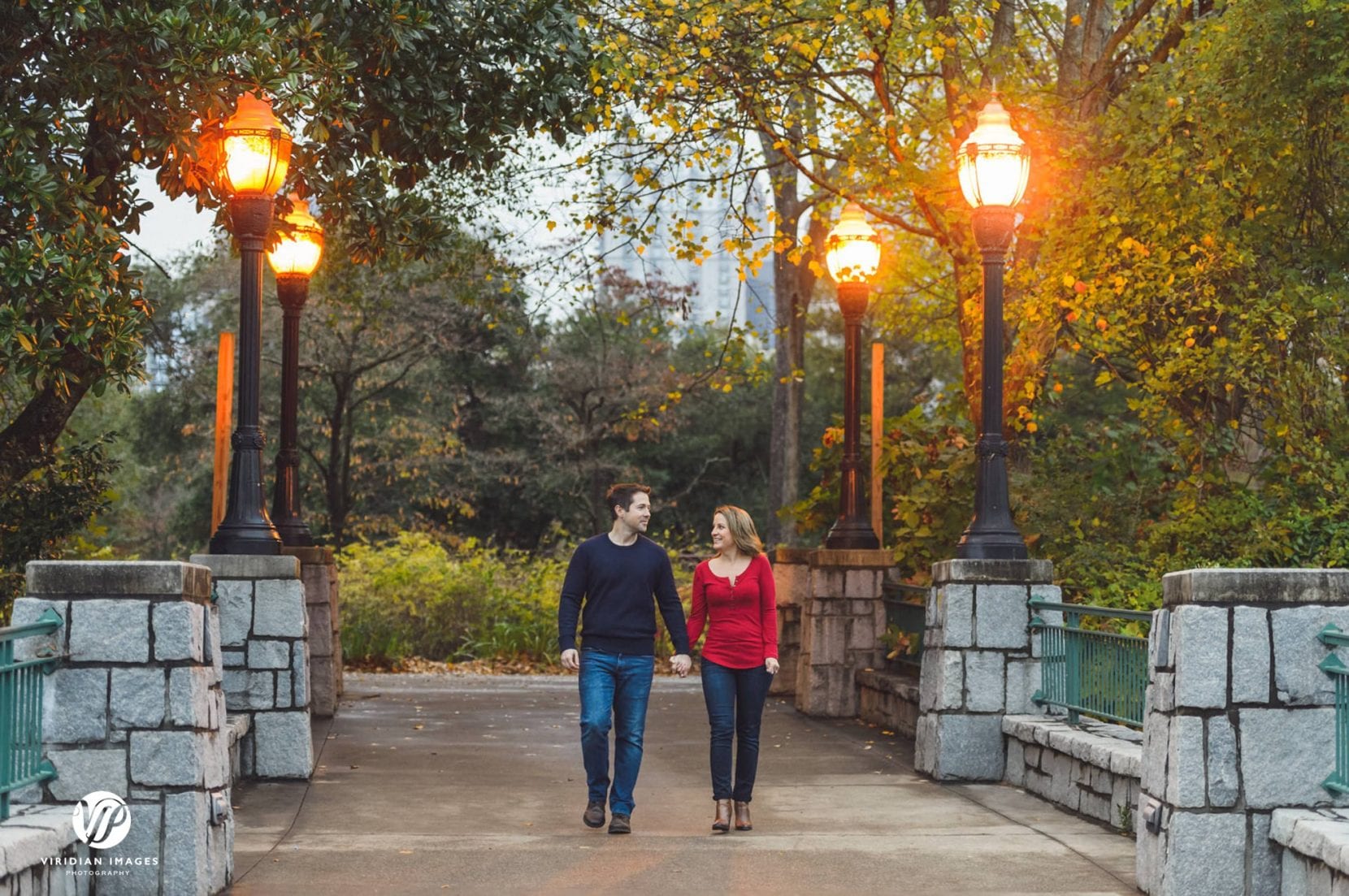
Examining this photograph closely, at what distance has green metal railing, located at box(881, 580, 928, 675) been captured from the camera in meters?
13.5

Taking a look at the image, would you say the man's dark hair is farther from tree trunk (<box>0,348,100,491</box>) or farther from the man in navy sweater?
tree trunk (<box>0,348,100,491</box>)

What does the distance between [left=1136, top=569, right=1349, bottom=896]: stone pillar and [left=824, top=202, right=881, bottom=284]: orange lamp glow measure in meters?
7.82

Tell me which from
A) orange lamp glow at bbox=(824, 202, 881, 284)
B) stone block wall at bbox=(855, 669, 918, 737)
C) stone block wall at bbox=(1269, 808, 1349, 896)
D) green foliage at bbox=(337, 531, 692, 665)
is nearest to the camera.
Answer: stone block wall at bbox=(1269, 808, 1349, 896)

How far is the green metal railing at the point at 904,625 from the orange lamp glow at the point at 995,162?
3.76 meters

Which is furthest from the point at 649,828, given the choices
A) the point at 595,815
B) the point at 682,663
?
the point at 682,663

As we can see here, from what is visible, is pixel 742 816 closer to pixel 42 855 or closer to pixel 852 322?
pixel 42 855

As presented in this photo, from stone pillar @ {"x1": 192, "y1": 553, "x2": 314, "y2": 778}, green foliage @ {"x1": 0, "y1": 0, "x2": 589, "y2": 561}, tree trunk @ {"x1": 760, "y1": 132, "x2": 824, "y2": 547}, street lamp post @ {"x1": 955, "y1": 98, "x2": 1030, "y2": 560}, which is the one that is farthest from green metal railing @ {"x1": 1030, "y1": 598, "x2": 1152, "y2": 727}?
tree trunk @ {"x1": 760, "y1": 132, "x2": 824, "y2": 547}

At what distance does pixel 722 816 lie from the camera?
848cm

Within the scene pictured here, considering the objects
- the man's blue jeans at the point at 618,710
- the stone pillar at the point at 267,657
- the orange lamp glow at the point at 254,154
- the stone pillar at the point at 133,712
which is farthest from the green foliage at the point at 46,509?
the stone pillar at the point at 133,712

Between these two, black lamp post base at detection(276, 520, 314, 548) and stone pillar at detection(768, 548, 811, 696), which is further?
stone pillar at detection(768, 548, 811, 696)

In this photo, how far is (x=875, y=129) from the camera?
1491 cm

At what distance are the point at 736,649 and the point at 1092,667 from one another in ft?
7.60

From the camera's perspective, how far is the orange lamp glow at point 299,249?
1370 centimetres

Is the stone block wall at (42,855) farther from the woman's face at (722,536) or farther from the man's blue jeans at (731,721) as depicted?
the woman's face at (722,536)
